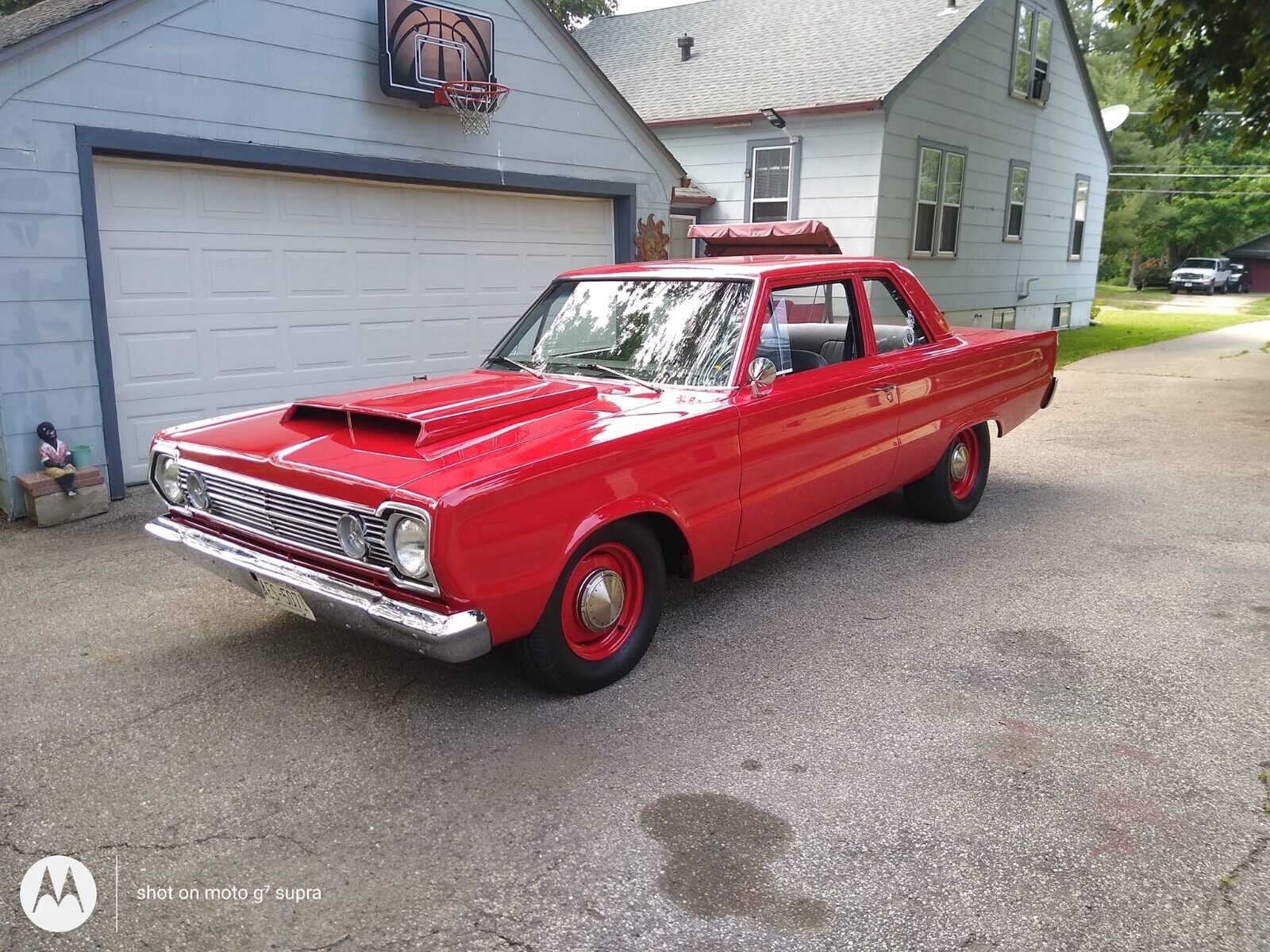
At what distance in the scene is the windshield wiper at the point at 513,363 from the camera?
4.77 metres

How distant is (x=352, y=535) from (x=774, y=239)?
25.1 feet

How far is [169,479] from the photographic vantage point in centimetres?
416

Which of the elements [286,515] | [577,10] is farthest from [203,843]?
[577,10]

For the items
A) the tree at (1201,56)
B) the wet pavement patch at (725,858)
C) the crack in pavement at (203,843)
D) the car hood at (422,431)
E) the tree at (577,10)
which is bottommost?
the crack in pavement at (203,843)

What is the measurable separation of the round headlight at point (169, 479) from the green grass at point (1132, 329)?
13893 mm

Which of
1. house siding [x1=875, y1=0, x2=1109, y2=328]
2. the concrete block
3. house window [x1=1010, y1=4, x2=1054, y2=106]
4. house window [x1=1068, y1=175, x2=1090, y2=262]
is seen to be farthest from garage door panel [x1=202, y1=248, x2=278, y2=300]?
house window [x1=1068, y1=175, x2=1090, y2=262]

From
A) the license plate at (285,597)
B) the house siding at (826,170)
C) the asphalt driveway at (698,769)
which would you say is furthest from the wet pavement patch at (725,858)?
the house siding at (826,170)

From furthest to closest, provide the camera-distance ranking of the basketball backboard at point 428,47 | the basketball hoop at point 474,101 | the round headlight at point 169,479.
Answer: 1. the basketball hoop at point 474,101
2. the basketball backboard at point 428,47
3. the round headlight at point 169,479

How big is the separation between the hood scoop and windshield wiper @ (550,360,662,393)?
8.5 inches

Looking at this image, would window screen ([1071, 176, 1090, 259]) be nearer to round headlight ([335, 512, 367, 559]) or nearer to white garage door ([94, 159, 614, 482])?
white garage door ([94, 159, 614, 482])

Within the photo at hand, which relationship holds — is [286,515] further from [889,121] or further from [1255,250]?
[1255,250]

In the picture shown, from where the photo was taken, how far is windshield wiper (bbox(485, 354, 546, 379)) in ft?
Answer: 15.6

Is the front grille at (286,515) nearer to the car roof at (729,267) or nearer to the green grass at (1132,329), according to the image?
the car roof at (729,267)

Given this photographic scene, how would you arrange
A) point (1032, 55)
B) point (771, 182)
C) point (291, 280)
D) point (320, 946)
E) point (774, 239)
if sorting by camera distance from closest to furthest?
point (320, 946), point (291, 280), point (774, 239), point (771, 182), point (1032, 55)
